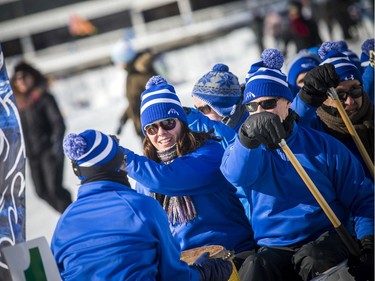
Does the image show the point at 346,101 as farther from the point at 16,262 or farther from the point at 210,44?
the point at 210,44

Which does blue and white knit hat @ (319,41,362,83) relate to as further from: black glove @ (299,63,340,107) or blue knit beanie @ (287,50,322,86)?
blue knit beanie @ (287,50,322,86)

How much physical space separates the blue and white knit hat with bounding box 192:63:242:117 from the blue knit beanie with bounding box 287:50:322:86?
876 mm

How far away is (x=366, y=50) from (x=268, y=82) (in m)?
1.50

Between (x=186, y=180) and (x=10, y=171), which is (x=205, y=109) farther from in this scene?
(x=10, y=171)

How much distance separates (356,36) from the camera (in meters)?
16.8

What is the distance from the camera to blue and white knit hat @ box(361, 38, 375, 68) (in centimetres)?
444

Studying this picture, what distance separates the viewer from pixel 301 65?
4.99m

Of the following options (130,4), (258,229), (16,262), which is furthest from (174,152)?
(130,4)

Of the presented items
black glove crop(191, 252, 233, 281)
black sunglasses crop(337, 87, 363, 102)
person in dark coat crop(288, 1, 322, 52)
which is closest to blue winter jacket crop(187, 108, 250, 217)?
black sunglasses crop(337, 87, 363, 102)

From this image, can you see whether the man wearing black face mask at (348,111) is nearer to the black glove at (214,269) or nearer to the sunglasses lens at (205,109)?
the sunglasses lens at (205,109)

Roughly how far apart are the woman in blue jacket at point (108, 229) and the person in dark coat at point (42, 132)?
14.9 ft

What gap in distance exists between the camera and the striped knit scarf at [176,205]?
11.8ft

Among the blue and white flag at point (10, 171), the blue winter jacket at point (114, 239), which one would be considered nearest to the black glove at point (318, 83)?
the blue winter jacket at point (114, 239)

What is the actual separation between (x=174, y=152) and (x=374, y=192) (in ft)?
3.30
